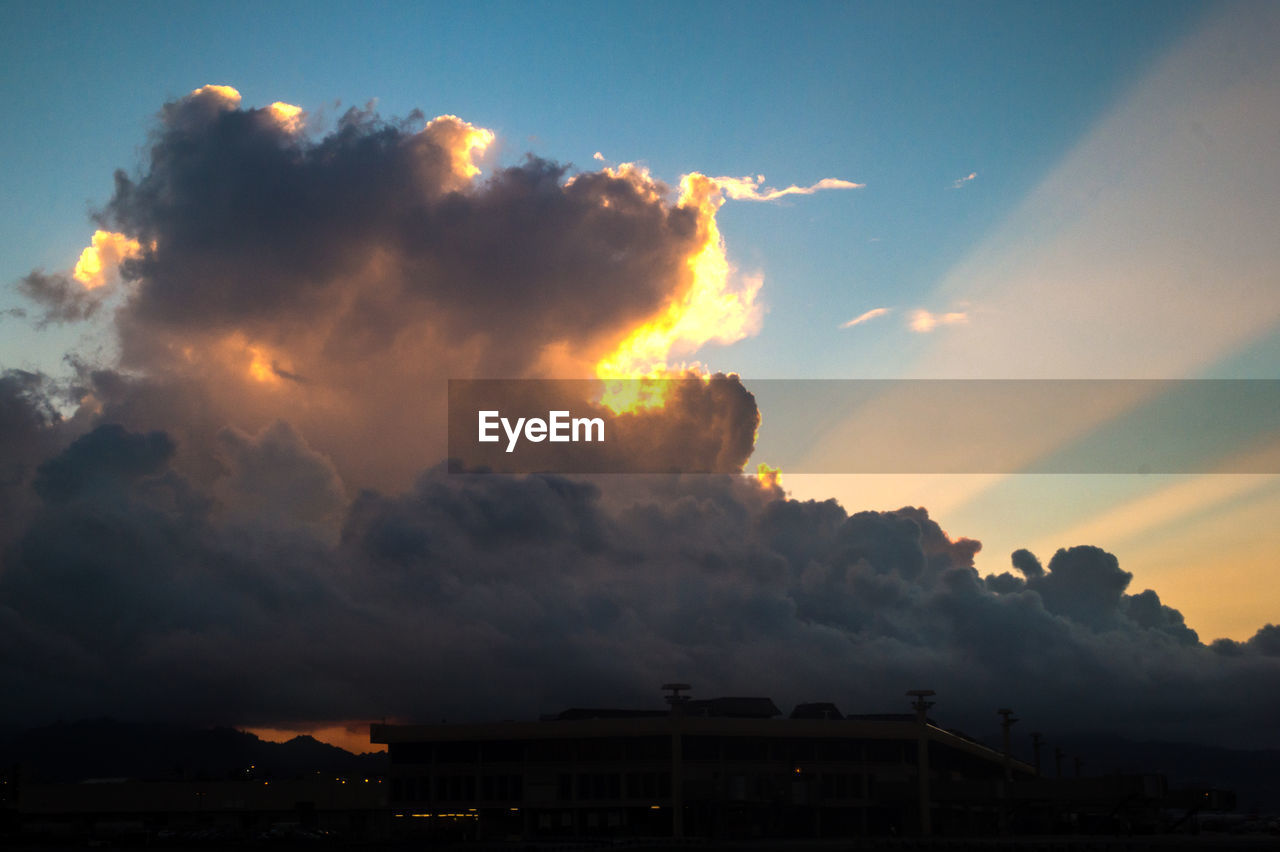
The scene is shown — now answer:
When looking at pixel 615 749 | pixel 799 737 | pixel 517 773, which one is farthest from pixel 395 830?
pixel 799 737

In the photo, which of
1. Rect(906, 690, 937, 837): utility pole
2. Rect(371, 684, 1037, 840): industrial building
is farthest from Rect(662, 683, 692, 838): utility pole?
Rect(906, 690, 937, 837): utility pole

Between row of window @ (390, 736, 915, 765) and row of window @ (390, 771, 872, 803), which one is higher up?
row of window @ (390, 736, 915, 765)

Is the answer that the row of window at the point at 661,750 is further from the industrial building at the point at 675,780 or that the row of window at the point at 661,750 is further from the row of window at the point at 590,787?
the row of window at the point at 590,787

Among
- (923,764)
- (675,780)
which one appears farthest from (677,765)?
(923,764)

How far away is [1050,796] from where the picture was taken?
4852 inches

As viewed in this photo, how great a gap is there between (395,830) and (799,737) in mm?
51434

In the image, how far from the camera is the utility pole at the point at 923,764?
139 meters

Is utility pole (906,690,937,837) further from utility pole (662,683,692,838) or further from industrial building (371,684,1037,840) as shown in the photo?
utility pole (662,683,692,838)

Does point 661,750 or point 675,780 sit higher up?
point 661,750

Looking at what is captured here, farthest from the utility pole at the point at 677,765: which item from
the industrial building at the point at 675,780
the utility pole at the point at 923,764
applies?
the utility pole at the point at 923,764

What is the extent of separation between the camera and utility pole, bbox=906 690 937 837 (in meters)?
139

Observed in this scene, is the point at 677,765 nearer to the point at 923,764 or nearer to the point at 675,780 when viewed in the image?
the point at 675,780

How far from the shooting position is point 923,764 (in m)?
142

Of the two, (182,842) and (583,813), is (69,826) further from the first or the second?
(583,813)
